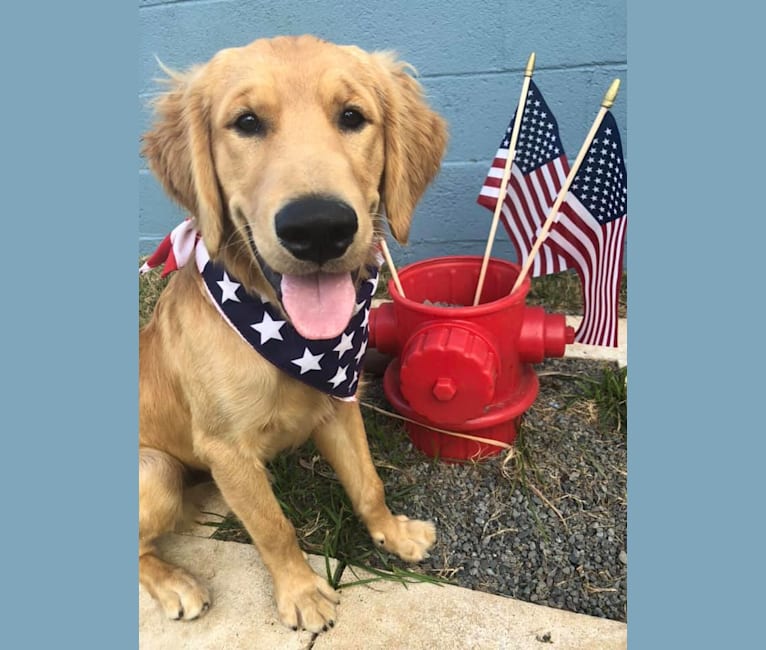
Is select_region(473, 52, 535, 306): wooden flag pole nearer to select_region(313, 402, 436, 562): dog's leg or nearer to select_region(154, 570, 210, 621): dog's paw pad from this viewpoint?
select_region(313, 402, 436, 562): dog's leg

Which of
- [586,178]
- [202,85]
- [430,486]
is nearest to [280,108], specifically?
[202,85]

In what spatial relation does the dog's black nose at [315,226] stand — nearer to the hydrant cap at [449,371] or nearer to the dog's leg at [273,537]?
the dog's leg at [273,537]

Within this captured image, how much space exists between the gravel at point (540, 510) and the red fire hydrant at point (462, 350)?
0.44 feet

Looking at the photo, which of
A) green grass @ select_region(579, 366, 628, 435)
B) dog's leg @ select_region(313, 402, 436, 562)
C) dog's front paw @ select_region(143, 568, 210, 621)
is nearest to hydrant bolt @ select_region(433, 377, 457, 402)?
dog's leg @ select_region(313, 402, 436, 562)

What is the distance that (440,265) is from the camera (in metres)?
2.90

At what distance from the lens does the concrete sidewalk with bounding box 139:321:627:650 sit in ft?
6.33

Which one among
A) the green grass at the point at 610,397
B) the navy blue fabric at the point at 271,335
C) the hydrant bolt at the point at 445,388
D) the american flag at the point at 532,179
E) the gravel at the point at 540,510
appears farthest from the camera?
the green grass at the point at 610,397

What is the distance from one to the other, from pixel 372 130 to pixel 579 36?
1.54 meters

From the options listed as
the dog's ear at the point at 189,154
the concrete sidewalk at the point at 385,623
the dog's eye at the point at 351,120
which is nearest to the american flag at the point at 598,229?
the dog's eye at the point at 351,120

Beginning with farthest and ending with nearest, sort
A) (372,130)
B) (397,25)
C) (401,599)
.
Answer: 1. (397,25)
2. (401,599)
3. (372,130)

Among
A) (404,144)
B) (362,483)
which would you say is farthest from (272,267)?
(362,483)

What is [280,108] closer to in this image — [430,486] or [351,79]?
[351,79]

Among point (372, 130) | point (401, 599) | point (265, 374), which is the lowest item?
point (401, 599)

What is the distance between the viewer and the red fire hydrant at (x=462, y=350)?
2381 mm
